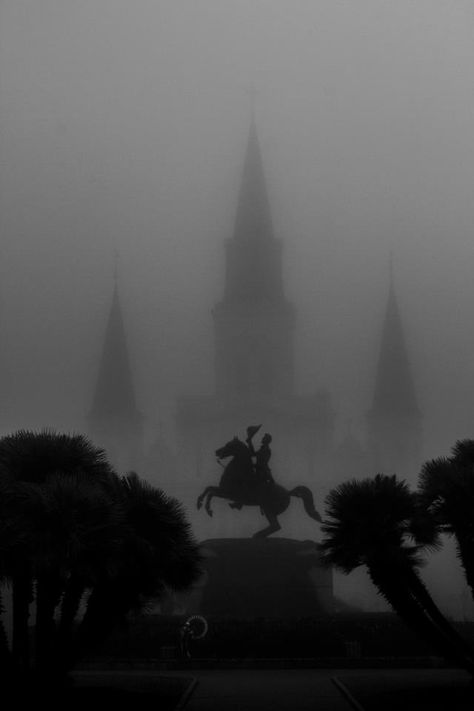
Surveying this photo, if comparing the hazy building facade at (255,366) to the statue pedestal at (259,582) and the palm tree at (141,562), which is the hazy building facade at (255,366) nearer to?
the statue pedestal at (259,582)

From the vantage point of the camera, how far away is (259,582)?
48969 millimetres

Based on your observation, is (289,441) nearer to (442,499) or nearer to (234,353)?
(234,353)

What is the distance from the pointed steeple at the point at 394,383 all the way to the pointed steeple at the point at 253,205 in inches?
683

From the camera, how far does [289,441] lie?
127m

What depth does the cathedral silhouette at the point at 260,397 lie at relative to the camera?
126 meters

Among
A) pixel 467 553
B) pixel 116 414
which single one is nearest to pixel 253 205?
pixel 116 414

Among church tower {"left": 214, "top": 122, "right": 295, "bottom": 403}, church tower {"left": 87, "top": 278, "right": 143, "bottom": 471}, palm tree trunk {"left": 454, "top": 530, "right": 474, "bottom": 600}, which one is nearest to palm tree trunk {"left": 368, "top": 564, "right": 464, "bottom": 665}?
palm tree trunk {"left": 454, "top": 530, "right": 474, "bottom": 600}

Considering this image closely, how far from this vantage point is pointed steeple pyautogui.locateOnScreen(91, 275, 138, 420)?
128375 mm

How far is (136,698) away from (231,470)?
84.5 ft

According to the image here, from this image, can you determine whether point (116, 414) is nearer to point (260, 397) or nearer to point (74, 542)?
point (260, 397)

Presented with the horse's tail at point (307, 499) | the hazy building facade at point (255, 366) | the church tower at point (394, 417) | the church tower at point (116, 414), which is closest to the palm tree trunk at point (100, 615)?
the horse's tail at point (307, 499)

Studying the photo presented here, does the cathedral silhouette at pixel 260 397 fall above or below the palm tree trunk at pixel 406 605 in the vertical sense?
above

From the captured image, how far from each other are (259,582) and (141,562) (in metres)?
23.2

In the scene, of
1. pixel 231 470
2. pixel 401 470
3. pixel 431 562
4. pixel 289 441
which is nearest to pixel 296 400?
pixel 289 441
